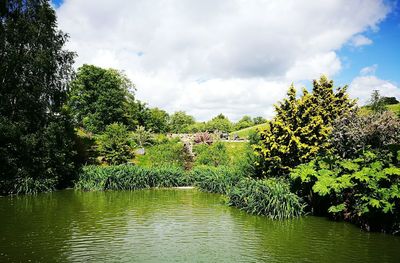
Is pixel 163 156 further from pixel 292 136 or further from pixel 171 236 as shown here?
pixel 171 236

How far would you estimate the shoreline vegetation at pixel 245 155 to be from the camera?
1410cm

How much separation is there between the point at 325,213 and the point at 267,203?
2.91m

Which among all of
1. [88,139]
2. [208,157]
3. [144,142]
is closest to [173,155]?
[208,157]

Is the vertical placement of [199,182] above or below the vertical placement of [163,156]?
below

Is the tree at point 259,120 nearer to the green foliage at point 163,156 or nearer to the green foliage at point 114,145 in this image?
the green foliage at point 163,156

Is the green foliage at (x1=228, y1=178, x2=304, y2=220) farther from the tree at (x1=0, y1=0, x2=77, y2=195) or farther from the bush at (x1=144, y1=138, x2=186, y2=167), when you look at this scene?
the bush at (x1=144, y1=138, x2=186, y2=167)

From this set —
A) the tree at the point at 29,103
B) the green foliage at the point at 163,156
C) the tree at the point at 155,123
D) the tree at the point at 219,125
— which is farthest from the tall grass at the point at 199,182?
the tree at the point at 219,125

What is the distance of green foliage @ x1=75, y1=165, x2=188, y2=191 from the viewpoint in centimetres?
2438

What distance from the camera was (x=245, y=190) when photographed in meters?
17.3

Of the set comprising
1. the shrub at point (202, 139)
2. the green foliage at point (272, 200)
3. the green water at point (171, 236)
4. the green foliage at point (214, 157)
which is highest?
the shrub at point (202, 139)

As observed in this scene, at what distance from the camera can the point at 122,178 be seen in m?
Result: 24.6

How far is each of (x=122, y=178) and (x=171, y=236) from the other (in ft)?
42.1

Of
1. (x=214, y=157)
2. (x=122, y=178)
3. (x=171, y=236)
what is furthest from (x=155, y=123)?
(x=171, y=236)

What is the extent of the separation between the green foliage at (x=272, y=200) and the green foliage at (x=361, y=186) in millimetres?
896
